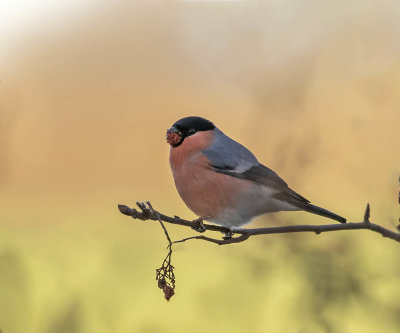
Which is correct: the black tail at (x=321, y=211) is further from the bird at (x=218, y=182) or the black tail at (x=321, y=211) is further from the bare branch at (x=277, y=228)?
the bare branch at (x=277, y=228)

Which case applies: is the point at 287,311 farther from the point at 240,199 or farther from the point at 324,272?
the point at 240,199

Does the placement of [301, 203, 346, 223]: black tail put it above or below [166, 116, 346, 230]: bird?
below

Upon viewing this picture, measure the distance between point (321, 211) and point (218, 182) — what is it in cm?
22

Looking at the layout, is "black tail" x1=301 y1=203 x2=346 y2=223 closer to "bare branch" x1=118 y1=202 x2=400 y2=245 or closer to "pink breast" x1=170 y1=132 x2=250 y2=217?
"pink breast" x1=170 y1=132 x2=250 y2=217

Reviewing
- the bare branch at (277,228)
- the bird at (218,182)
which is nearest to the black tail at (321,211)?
the bird at (218,182)

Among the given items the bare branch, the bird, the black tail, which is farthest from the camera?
the bird

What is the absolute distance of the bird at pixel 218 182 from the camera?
46.9 inches

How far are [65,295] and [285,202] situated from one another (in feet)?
1.56

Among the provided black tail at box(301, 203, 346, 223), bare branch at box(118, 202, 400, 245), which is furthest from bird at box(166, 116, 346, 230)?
bare branch at box(118, 202, 400, 245)

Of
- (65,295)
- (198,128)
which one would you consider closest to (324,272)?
(198,128)

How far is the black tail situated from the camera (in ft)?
3.55

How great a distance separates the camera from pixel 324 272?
0.98 metres

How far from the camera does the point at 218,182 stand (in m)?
1.24

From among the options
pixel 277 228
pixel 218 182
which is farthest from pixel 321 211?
pixel 277 228
